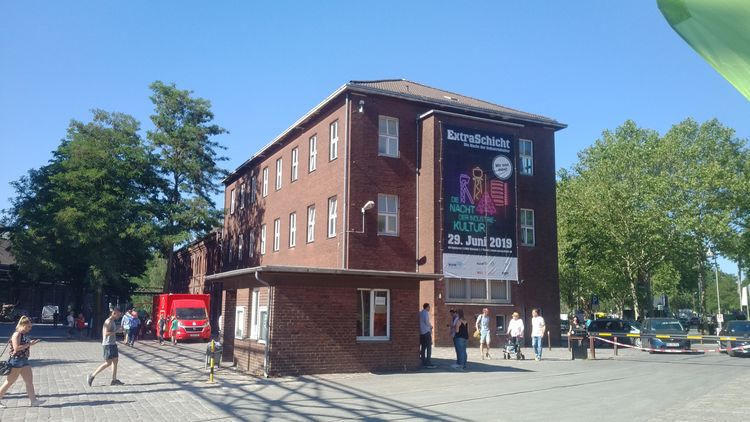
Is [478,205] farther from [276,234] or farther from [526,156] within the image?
[276,234]

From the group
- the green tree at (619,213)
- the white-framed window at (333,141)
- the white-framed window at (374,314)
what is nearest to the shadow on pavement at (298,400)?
the white-framed window at (374,314)

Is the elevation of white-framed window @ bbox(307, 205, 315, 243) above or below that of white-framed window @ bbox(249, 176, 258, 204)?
below

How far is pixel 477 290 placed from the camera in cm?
2955

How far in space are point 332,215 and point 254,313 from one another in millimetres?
13554

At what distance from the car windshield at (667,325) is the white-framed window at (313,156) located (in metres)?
17.8

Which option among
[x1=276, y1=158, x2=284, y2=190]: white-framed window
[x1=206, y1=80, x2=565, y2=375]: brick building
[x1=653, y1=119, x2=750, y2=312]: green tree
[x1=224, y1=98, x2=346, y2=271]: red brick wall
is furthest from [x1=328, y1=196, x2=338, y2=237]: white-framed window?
[x1=653, y1=119, x2=750, y2=312]: green tree

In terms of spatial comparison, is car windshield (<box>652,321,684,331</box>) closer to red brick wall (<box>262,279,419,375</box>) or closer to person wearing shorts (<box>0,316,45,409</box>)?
red brick wall (<box>262,279,419,375</box>)

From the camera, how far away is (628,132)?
175 ft

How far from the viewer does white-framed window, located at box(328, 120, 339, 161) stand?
1203 inches

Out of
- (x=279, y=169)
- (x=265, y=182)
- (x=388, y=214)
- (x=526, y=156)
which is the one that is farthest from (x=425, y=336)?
(x=265, y=182)

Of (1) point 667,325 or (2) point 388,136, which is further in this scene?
(2) point 388,136

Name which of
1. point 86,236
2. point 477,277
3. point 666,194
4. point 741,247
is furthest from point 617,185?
point 86,236

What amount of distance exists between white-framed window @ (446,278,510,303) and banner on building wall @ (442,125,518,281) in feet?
1.35

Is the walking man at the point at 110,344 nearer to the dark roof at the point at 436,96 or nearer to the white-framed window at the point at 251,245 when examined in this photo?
the dark roof at the point at 436,96
